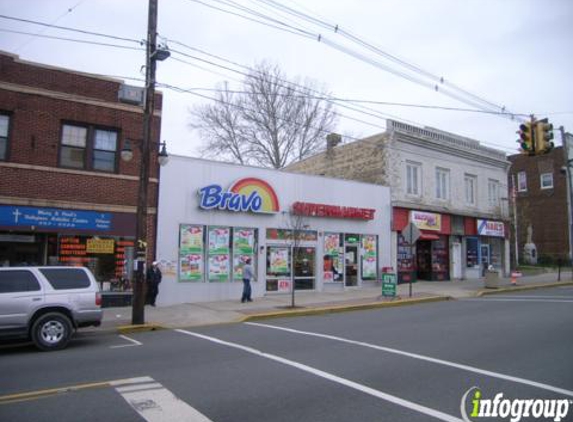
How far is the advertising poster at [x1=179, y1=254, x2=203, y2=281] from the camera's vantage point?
17641 mm

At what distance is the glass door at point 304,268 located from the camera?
2077 cm

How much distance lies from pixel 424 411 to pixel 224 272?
13.7m

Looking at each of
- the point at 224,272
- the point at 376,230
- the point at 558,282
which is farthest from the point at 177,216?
the point at 558,282

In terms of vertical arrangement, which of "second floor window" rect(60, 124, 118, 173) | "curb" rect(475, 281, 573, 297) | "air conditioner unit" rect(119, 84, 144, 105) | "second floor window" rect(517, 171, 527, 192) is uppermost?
"second floor window" rect(517, 171, 527, 192)

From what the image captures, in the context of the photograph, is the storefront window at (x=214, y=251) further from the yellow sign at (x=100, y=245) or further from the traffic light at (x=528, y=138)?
the traffic light at (x=528, y=138)

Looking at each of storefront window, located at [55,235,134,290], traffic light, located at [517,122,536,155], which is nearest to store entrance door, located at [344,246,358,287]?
traffic light, located at [517,122,536,155]

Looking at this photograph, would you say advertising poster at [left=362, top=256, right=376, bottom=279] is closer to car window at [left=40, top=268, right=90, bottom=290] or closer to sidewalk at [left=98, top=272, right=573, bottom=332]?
sidewalk at [left=98, top=272, right=573, bottom=332]

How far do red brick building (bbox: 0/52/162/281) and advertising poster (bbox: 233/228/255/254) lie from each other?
3.38 metres

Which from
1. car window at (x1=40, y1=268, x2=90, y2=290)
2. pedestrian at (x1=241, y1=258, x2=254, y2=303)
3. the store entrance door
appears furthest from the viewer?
the store entrance door

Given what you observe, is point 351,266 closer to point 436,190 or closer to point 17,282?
point 436,190

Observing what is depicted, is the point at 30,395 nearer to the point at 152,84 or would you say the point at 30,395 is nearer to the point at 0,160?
the point at 152,84

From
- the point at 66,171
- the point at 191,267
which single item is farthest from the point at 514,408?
the point at 66,171

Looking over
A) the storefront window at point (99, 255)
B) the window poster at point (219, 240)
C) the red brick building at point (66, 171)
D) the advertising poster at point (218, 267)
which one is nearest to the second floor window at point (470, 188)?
the window poster at point (219, 240)

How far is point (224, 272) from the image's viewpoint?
18.7 m
